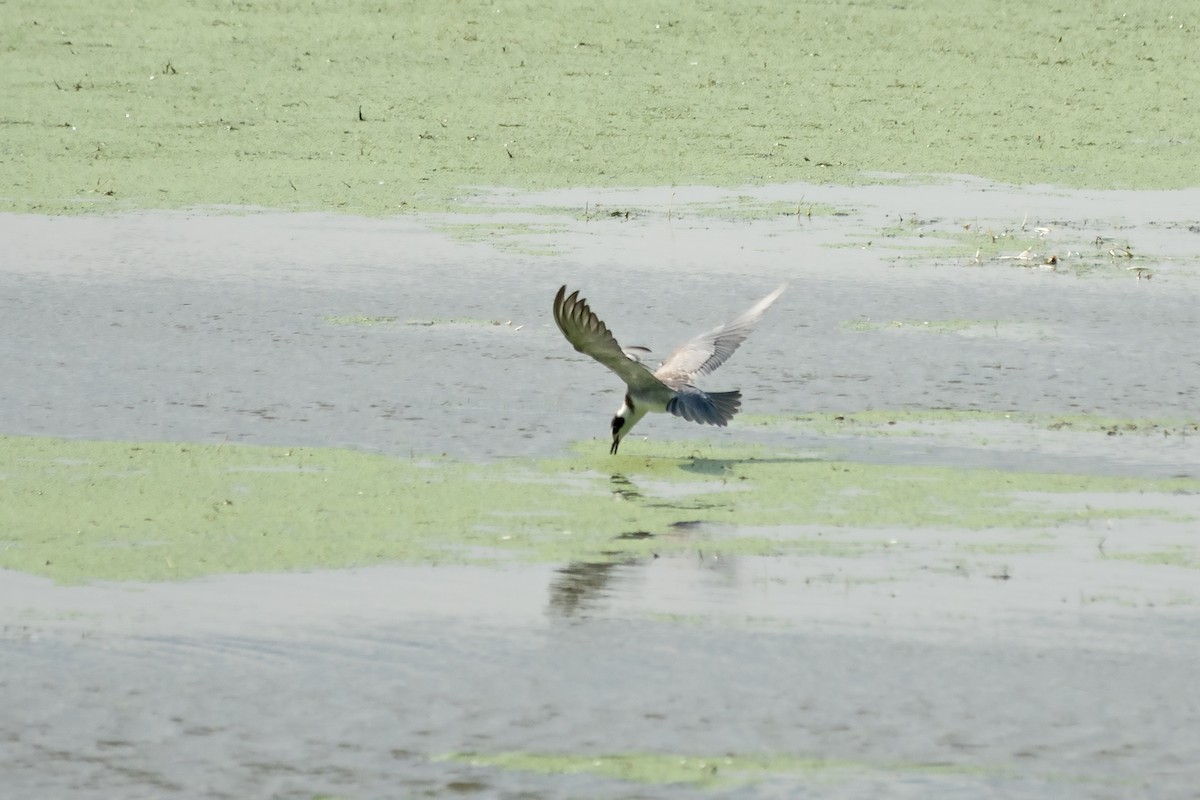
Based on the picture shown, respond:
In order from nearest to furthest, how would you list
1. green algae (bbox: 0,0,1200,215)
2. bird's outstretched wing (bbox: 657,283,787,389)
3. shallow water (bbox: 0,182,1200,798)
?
shallow water (bbox: 0,182,1200,798) → bird's outstretched wing (bbox: 657,283,787,389) → green algae (bbox: 0,0,1200,215)

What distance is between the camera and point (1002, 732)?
3982 mm

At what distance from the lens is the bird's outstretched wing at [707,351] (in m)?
6.78

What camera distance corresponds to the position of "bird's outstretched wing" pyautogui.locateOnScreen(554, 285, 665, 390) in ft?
20.1

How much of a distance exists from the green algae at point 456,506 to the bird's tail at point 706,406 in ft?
0.43

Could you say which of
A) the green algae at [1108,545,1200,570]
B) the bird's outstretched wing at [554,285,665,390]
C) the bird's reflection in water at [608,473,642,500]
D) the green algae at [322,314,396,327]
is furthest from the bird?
the green algae at [322,314,396,327]

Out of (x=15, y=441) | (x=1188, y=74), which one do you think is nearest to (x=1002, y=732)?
(x=15, y=441)

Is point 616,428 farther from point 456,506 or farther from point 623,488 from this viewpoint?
point 456,506

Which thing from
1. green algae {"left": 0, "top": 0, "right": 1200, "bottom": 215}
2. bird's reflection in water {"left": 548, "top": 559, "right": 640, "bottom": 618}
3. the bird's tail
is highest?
green algae {"left": 0, "top": 0, "right": 1200, "bottom": 215}

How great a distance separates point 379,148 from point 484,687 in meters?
7.82

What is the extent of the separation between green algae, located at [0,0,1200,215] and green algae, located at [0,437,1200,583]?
464cm

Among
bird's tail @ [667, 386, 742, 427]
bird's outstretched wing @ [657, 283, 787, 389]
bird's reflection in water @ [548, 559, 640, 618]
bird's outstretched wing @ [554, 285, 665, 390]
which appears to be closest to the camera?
bird's reflection in water @ [548, 559, 640, 618]

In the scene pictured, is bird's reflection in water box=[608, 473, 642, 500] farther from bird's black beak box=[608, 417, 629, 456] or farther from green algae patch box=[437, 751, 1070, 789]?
green algae patch box=[437, 751, 1070, 789]

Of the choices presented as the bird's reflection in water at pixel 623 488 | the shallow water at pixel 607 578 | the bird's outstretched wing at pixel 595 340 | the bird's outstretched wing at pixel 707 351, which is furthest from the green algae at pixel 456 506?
the bird's outstretched wing at pixel 707 351

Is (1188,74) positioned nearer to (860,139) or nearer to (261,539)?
(860,139)
